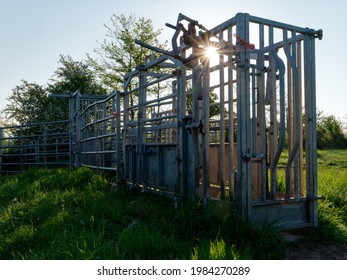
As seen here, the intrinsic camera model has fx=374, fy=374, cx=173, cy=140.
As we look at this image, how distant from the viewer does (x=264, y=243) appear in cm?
388

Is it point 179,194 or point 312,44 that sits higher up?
point 312,44

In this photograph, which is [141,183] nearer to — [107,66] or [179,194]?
[179,194]

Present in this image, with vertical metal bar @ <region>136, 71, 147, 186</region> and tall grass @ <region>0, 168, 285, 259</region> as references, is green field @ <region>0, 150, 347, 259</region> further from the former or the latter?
vertical metal bar @ <region>136, 71, 147, 186</region>

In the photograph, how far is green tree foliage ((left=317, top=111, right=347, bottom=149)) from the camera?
2905 centimetres

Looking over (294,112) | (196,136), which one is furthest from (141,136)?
(294,112)

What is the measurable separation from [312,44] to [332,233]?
248 cm

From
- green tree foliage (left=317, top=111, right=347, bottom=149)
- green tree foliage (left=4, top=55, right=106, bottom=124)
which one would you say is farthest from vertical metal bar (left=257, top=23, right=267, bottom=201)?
green tree foliage (left=317, top=111, right=347, bottom=149)

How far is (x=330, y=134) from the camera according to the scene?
30281mm

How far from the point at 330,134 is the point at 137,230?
1167 inches

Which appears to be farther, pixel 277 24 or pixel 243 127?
pixel 277 24

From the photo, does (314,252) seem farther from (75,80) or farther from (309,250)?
(75,80)

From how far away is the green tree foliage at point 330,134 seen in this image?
2905cm

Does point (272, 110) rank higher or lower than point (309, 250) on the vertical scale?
higher
